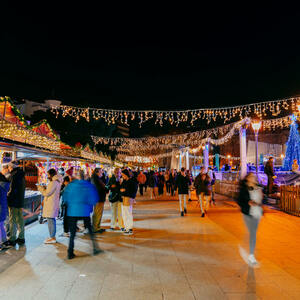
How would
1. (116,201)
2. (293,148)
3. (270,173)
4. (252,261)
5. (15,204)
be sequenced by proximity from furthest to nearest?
(293,148) → (270,173) → (116,201) → (15,204) → (252,261)

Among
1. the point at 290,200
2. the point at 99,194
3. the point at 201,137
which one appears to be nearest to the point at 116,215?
the point at 99,194

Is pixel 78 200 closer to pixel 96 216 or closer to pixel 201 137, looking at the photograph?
pixel 96 216

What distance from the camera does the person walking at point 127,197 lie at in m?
6.26

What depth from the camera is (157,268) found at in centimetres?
402

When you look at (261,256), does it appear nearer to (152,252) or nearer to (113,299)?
(152,252)

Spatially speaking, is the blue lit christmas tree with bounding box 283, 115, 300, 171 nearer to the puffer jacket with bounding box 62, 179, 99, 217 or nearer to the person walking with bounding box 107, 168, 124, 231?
the person walking with bounding box 107, 168, 124, 231

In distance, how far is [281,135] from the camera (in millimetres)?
29531

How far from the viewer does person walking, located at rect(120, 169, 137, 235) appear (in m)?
6.26

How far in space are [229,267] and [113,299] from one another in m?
2.04

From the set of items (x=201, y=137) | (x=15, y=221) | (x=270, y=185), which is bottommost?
(x=15, y=221)

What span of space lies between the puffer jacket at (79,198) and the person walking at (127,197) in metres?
1.63

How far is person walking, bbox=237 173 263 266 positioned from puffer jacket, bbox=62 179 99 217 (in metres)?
2.75

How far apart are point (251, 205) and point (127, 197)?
9.86ft

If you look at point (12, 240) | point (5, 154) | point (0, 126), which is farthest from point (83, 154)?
point (12, 240)
